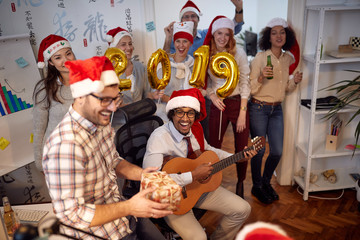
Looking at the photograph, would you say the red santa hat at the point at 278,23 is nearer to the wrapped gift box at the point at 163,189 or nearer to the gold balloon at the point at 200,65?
the gold balloon at the point at 200,65

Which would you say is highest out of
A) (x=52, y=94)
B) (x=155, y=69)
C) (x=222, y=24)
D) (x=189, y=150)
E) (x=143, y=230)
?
(x=222, y=24)

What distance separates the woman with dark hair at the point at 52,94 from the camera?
2.31 metres

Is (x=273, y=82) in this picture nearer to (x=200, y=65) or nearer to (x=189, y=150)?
(x=200, y=65)

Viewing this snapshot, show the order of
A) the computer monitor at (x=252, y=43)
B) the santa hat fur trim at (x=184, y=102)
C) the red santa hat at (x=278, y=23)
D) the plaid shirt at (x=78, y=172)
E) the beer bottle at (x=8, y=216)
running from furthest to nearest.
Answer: the computer monitor at (x=252, y=43) → the red santa hat at (x=278, y=23) → the santa hat fur trim at (x=184, y=102) → the beer bottle at (x=8, y=216) → the plaid shirt at (x=78, y=172)

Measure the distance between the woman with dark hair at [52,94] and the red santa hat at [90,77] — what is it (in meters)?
1.02

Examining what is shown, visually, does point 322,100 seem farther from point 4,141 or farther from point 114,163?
point 4,141

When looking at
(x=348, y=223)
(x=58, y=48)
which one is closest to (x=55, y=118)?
(x=58, y=48)

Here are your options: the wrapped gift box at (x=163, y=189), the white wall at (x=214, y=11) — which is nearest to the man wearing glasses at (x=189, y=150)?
the wrapped gift box at (x=163, y=189)

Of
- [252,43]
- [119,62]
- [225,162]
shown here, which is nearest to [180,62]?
[119,62]

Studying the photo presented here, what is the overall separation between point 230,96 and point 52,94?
4.71 ft

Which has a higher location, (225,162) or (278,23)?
(278,23)

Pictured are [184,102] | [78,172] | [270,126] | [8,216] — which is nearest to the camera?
[78,172]

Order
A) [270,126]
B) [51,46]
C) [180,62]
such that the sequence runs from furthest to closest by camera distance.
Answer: [270,126] → [180,62] → [51,46]

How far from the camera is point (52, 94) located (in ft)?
7.57
